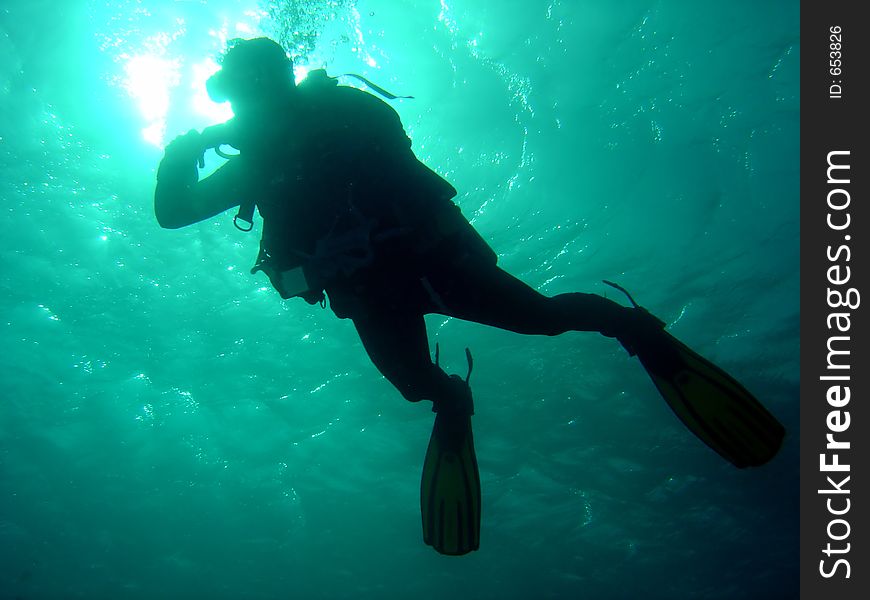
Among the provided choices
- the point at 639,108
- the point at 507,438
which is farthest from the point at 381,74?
the point at 507,438

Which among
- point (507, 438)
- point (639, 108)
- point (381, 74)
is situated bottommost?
point (507, 438)

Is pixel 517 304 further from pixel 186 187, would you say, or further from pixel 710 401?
pixel 186 187

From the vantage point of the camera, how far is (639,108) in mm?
8523

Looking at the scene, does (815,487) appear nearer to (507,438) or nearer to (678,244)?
(678,244)

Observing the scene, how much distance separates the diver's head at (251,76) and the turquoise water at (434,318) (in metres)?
4.69

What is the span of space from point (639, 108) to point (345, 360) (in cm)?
883

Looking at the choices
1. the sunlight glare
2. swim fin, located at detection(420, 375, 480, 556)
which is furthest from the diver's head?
the sunlight glare

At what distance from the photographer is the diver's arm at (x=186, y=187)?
9.77 ft

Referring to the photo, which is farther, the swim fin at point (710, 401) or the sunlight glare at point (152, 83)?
the sunlight glare at point (152, 83)

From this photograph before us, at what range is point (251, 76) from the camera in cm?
291

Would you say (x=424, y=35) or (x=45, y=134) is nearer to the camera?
(x=424, y=35)

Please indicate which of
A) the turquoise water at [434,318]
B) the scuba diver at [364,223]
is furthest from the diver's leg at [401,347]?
the turquoise water at [434,318]

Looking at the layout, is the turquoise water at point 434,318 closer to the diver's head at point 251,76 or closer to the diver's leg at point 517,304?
the diver's head at point 251,76

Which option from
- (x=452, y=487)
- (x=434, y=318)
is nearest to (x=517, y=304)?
(x=452, y=487)
